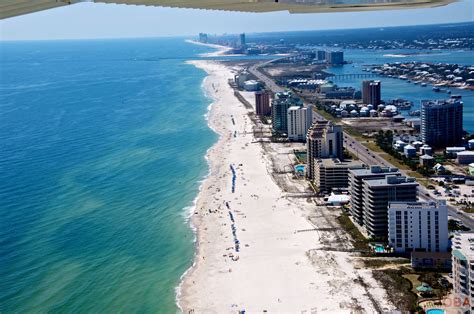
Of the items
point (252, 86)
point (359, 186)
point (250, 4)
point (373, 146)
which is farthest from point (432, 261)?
point (252, 86)

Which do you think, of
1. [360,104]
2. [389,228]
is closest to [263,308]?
[389,228]

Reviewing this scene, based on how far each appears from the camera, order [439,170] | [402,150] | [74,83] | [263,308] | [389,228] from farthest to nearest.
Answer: [74,83] < [402,150] < [439,170] < [389,228] < [263,308]

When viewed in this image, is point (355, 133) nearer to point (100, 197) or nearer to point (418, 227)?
point (100, 197)

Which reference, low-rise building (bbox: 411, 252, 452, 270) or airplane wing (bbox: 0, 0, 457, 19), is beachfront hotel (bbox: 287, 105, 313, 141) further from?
airplane wing (bbox: 0, 0, 457, 19)

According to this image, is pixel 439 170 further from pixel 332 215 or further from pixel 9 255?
pixel 9 255

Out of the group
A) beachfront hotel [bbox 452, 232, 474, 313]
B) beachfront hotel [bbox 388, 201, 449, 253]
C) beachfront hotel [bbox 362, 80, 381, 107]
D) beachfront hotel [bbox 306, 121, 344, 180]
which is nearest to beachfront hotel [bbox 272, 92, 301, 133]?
beachfront hotel [bbox 362, 80, 381, 107]

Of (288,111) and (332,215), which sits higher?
(288,111)

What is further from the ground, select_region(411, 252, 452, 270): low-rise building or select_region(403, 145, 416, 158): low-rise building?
select_region(403, 145, 416, 158): low-rise building

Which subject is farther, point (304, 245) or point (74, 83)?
point (74, 83)
